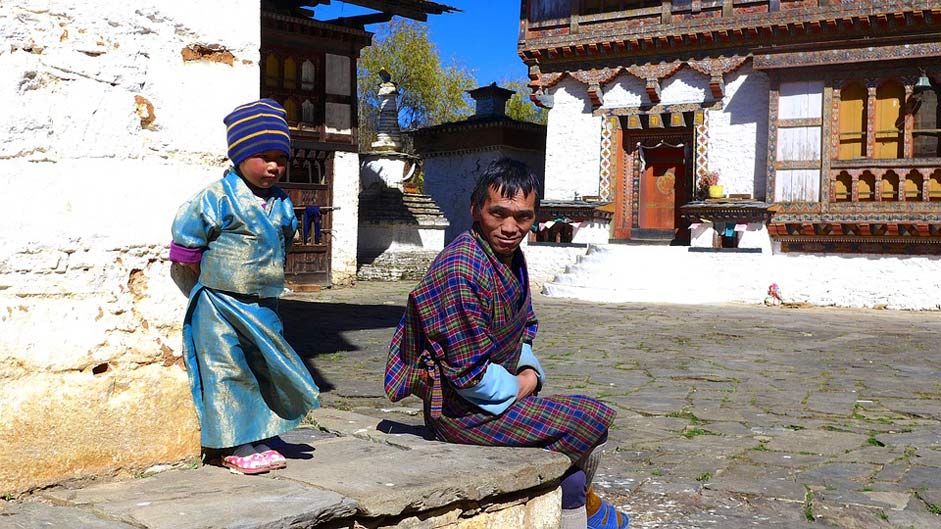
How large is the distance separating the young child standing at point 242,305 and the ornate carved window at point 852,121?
52.3ft

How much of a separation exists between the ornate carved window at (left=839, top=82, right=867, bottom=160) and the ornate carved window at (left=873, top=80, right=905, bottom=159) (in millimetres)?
243

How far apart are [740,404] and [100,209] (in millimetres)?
4636

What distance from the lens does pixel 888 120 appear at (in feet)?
54.4

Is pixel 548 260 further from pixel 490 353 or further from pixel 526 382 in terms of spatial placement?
pixel 490 353

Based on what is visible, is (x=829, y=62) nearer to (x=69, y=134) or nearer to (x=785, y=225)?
(x=785, y=225)

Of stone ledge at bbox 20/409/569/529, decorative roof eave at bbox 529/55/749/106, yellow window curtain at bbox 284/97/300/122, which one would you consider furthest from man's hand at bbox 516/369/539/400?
decorative roof eave at bbox 529/55/749/106

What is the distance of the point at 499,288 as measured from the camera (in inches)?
126

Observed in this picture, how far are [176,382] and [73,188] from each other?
0.70 meters

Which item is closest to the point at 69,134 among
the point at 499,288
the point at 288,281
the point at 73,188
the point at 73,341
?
the point at 73,188

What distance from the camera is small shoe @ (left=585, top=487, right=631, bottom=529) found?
11.1 ft

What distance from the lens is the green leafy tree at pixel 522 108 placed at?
140 ft

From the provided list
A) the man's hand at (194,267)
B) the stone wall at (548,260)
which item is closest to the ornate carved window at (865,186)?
the stone wall at (548,260)

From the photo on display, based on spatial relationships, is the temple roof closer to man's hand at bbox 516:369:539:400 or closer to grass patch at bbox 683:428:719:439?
grass patch at bbox 683:428:719:439

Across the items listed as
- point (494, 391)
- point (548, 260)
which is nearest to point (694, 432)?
point (494, 391)
